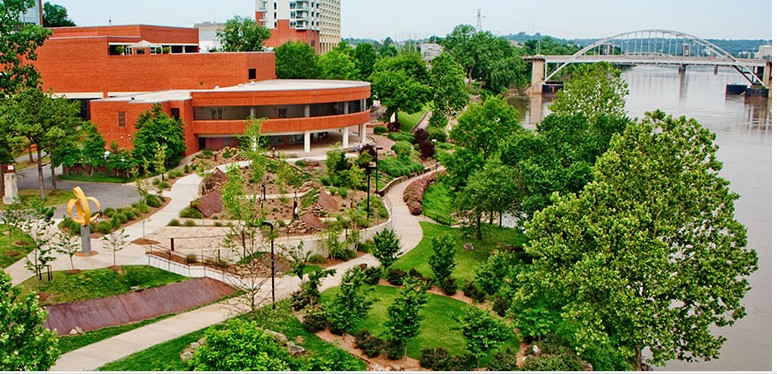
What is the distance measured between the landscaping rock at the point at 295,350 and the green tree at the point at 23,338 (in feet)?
22.5

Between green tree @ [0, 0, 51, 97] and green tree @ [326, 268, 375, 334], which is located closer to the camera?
green tree @ [326, 268, 375, 334]

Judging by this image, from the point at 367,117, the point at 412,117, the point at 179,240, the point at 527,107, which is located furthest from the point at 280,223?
the point at 527,107

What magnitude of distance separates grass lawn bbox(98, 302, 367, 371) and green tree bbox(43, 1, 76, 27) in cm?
7616

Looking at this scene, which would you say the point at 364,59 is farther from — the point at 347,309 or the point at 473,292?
the point at 347,309

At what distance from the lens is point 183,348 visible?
74.3 feet

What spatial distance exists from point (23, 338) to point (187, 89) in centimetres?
4654

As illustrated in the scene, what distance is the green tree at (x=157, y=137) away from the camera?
44.5 metres

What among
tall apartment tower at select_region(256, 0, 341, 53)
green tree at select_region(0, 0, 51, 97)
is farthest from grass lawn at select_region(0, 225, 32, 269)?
tall apartment tower at select_region(256, 0, 341, 53)

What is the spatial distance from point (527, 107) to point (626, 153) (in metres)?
83.6

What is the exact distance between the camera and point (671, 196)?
22.6m

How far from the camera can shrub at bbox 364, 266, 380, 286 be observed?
30.2 meters

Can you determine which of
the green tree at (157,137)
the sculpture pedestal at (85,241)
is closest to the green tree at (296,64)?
the green tree at (157,137)

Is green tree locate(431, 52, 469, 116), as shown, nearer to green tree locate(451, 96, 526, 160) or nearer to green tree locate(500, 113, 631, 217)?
green tree locate(451, 96, 526, 160)

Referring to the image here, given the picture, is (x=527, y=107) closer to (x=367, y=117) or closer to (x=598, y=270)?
(x=367, y=117)
